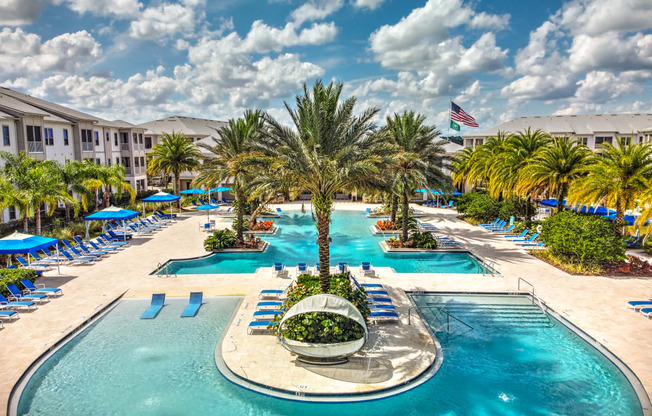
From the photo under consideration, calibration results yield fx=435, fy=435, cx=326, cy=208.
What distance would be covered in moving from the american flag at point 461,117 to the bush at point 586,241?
2188 centimetres

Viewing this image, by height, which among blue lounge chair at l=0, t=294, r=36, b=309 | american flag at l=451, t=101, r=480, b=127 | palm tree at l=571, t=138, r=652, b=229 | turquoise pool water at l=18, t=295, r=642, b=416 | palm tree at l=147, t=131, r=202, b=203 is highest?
american flag at l=451, t=101, r=480, b=127

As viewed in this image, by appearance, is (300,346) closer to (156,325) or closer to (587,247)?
(156,325)

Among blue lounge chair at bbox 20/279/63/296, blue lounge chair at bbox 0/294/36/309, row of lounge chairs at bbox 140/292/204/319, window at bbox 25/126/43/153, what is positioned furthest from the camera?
window at bbox 25/126/43/153

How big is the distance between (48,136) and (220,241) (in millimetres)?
18670

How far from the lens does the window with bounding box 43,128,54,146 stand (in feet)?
111

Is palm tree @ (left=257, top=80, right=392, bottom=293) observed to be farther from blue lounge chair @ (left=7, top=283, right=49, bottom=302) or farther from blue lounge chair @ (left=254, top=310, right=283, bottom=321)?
blue lounge chair @ (left=7, top=283, right=49, bottom=302)

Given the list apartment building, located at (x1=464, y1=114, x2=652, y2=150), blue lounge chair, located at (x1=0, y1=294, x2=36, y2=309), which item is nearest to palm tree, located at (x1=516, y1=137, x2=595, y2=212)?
blue lounge chair, located at (x1=0, y1=294, x2=36, y2=309)

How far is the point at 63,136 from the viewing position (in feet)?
120

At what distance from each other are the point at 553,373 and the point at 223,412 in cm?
917

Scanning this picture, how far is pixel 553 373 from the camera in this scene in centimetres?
1241

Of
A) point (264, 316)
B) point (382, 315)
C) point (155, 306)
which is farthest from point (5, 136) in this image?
point (382, 315)

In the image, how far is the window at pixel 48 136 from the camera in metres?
33.9

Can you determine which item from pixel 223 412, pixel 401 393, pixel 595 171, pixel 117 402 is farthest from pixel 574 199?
pixel 117 402

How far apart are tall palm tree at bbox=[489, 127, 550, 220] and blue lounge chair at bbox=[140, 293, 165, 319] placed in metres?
24.8
